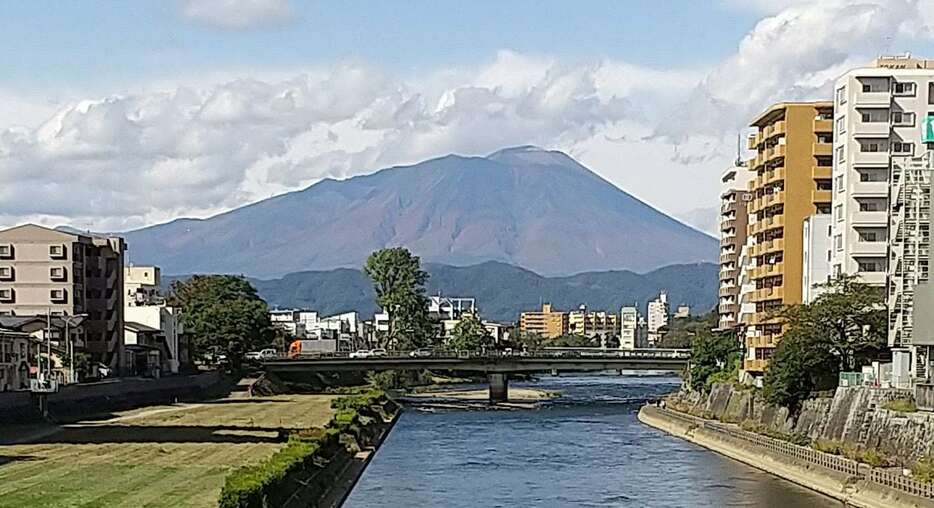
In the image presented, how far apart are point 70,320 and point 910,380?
41783 millimetres

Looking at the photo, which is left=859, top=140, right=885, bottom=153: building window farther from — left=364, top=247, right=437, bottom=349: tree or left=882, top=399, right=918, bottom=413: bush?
left=364, top=247, right=437, bottom=349: tree

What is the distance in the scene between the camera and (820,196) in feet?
185

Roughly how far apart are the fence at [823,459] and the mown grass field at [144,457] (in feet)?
49.4

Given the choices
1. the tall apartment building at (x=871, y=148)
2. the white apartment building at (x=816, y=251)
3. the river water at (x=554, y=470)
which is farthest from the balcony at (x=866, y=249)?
the river water at (x=554, y=470)

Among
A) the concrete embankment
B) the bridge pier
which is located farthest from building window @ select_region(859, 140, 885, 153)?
the bridge pier

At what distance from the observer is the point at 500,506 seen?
35344 millimetres

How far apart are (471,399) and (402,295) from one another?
723 inches

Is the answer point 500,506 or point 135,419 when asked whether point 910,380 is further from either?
point 135,419

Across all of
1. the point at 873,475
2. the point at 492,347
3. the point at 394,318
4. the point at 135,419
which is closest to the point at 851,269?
the point at 873,475

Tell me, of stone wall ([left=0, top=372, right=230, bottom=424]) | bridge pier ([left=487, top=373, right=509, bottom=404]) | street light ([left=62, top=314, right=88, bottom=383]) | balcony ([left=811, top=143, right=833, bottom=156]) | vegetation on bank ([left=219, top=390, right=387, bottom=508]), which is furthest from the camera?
bridge pier ([left=487, top=373, right=509, bottom=404])

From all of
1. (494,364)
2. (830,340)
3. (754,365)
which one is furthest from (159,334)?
(830,340)

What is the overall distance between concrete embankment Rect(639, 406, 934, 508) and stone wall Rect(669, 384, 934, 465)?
51.8 inches

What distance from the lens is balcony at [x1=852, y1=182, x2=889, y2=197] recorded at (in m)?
50.9

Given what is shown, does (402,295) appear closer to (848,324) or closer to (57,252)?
(57,252)
